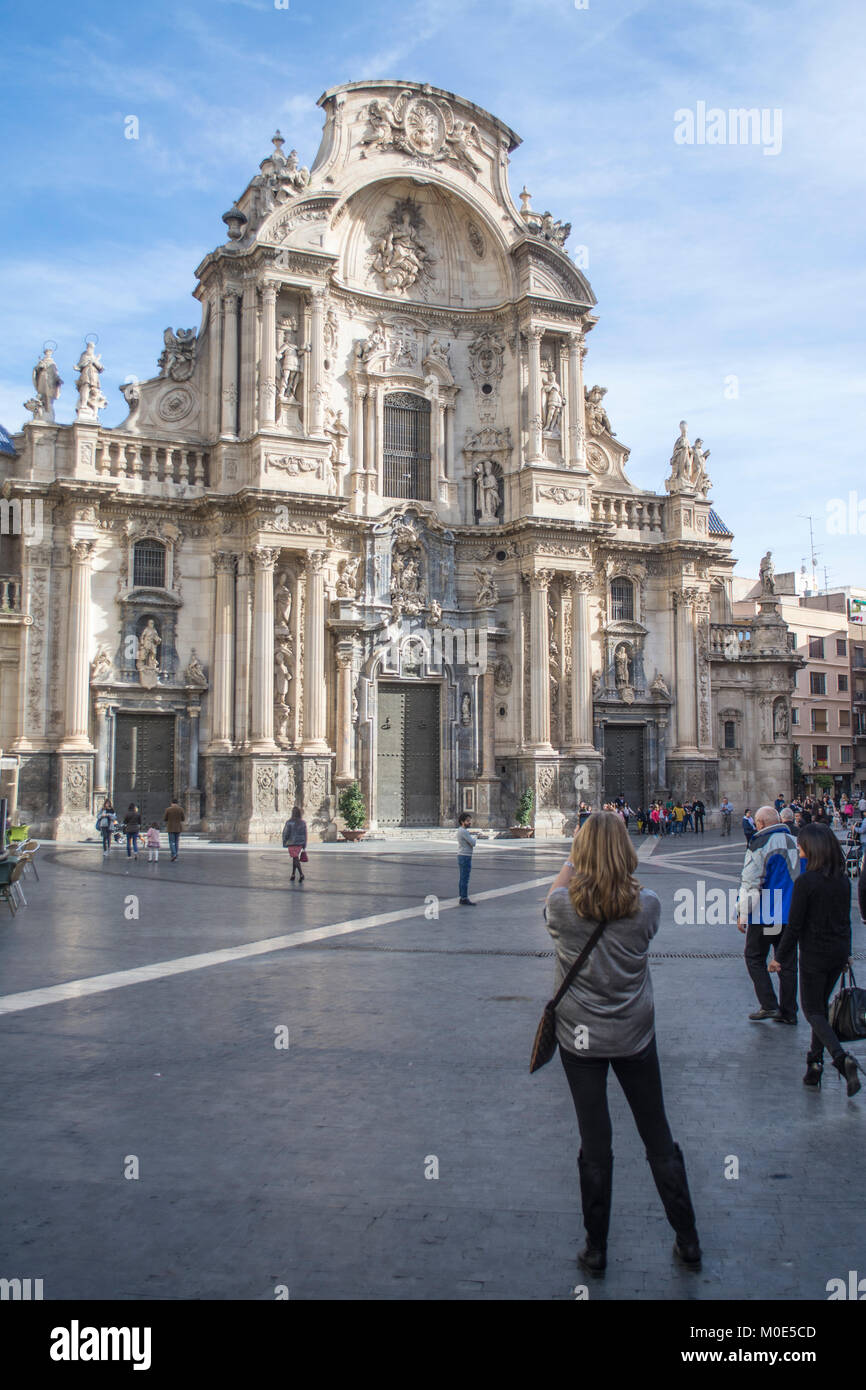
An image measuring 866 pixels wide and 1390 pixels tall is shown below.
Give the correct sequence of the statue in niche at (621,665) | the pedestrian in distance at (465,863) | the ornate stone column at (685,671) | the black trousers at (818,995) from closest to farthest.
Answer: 1. the black trousers at (818,995)
2. the pedestrian in distance at (465,863)
3. the statue in niche at (621,665)
4. the ornate stone column at (685,671)

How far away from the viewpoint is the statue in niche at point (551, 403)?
39.2m

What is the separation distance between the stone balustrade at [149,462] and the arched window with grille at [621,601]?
50.1 ft

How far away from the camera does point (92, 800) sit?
33312mm

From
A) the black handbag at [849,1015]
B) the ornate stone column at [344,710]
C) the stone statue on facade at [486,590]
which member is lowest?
the black handbag at [849,1015]

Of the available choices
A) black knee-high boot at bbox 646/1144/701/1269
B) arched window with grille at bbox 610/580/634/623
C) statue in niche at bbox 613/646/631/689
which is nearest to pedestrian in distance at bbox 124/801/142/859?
statue in niche at bbox 613/646/631/689

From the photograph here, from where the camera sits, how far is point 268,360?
115ft

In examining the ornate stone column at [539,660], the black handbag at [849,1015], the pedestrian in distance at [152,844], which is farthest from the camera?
the ornate stone column at [539,660]

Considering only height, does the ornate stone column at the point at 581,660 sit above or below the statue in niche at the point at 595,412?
below

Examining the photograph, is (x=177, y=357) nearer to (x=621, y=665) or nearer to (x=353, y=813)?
(x=353, y=813)

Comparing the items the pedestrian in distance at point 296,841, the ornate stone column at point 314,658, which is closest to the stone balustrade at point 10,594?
the ornate stone column at point 314,658

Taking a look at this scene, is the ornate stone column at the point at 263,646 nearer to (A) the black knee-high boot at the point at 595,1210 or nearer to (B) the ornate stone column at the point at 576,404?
(B) the ornate stone column at the point at 576,404

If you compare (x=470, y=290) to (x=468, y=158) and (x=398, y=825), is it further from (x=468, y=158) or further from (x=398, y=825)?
(x=398, y=825)

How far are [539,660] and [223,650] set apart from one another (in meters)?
10.4

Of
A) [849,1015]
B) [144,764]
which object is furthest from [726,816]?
[849,1015]
